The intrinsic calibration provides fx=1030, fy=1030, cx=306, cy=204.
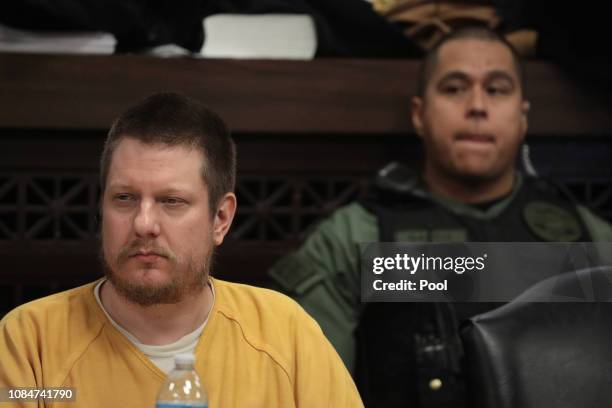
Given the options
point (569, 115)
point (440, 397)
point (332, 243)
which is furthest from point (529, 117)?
point (440, 397)

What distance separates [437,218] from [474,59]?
0.41 m

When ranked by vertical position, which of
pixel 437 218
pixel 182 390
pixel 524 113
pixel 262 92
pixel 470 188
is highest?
pixel 262 92

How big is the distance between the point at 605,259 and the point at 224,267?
946mm

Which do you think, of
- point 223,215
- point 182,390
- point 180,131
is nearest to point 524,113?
point 223,215

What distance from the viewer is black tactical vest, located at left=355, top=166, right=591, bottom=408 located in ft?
7.25

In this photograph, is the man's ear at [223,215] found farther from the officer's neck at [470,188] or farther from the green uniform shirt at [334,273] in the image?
the officer's neck at [470,188]

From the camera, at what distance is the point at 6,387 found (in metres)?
1.33

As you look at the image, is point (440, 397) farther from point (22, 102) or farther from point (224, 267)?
point (22, 102)

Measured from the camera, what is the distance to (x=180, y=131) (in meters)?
1.38

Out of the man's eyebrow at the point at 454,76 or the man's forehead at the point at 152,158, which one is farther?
the man's eyebrow at the point at 454,76

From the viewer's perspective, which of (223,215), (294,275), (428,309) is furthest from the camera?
(294,275)

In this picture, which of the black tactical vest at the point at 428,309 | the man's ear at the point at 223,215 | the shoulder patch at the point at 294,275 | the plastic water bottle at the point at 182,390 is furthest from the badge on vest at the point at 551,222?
the plastic water bottle at the point at 182,390

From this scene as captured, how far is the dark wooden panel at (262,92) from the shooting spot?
98.6 inches

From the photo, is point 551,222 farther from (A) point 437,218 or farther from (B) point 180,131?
(B) point 180,131
